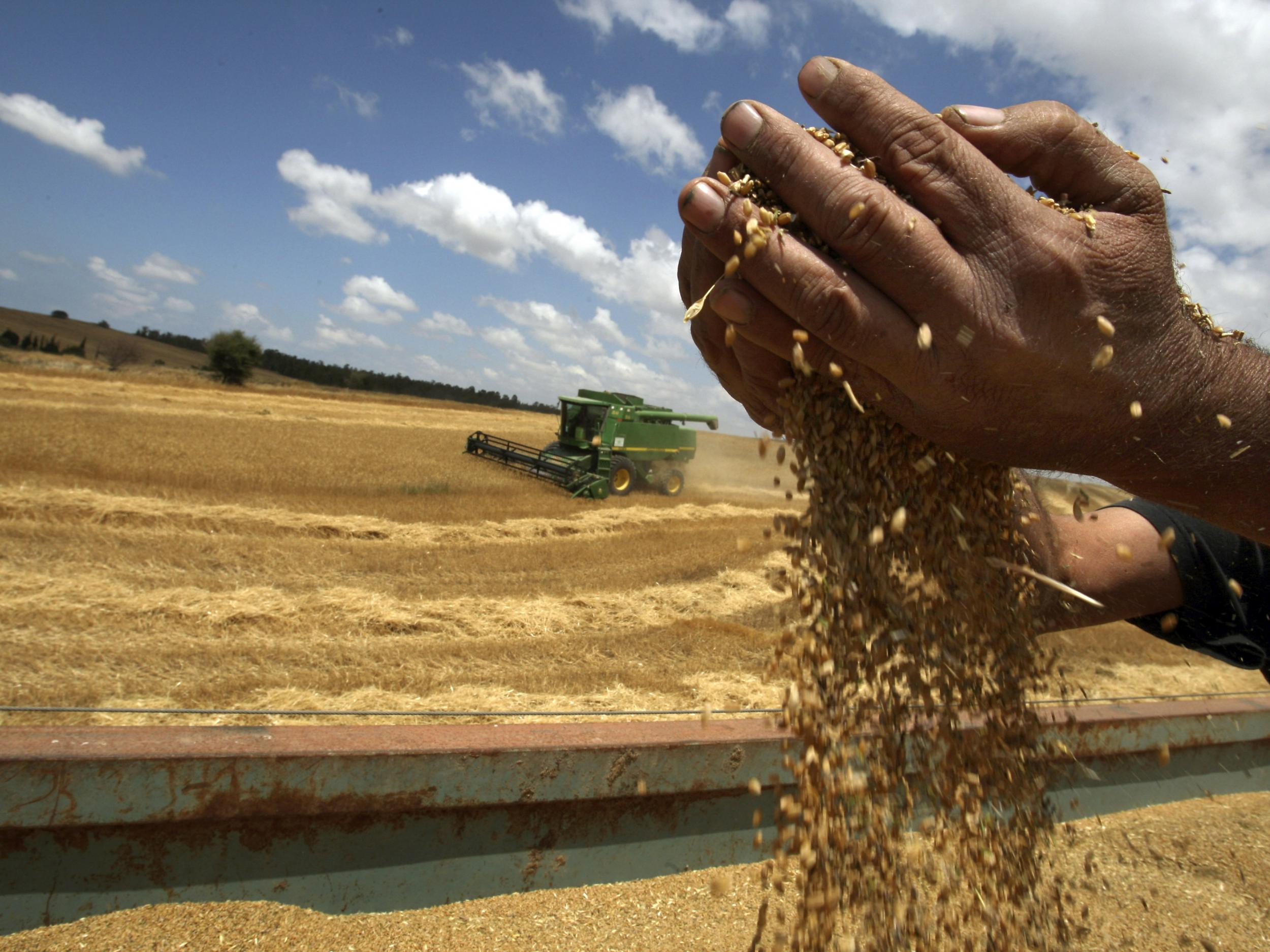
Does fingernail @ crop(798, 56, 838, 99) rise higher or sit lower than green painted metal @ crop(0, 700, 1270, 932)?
higher

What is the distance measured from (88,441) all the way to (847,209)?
1502 cm

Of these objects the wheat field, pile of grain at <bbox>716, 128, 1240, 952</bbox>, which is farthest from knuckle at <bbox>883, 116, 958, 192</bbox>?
the wheat field

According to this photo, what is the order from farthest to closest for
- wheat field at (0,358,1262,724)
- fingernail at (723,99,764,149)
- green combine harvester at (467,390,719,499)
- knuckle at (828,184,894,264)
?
green combine harvester at (467,390,719,499) < wheat field at (0,358,1262,724) < fingernail at (723,99,764,149) < knuckle at (828,184,894,264)


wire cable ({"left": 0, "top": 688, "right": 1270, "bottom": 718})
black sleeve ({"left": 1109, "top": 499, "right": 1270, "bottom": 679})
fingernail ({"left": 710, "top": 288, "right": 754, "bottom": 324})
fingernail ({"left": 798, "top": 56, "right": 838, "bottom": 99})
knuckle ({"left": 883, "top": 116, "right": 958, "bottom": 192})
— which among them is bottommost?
wire cable ({"left": 0, "top": 688, "right": 1270, "bottom": 718})

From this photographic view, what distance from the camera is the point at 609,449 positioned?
570 inches

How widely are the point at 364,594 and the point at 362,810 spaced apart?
14.7 feet

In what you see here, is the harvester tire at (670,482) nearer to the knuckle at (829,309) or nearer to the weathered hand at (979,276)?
the weathered hand at (979,276)

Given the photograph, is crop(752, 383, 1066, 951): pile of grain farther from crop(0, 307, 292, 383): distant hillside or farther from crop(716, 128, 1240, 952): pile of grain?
crop(0, 307, 292, 383): distant hillside

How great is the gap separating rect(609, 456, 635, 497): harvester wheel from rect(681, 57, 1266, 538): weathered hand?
13.1m

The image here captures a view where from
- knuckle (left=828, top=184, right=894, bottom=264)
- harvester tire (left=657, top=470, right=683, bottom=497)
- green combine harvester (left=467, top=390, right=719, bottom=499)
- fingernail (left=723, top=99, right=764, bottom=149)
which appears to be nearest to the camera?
knuckle (left=828, top=184, right=894, bottom=264)

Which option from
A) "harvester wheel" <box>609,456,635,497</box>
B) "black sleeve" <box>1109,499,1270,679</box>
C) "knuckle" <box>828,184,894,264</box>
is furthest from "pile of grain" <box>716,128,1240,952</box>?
"harvester wheel" <box>609,456,635,497</box>

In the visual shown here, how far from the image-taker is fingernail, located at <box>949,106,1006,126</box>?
147 centimetres

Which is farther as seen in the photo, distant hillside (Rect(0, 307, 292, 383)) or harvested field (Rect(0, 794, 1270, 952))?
distant hillside (Rect(0, 307, 292, 383))

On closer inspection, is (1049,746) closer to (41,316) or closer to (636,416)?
(636,416)
